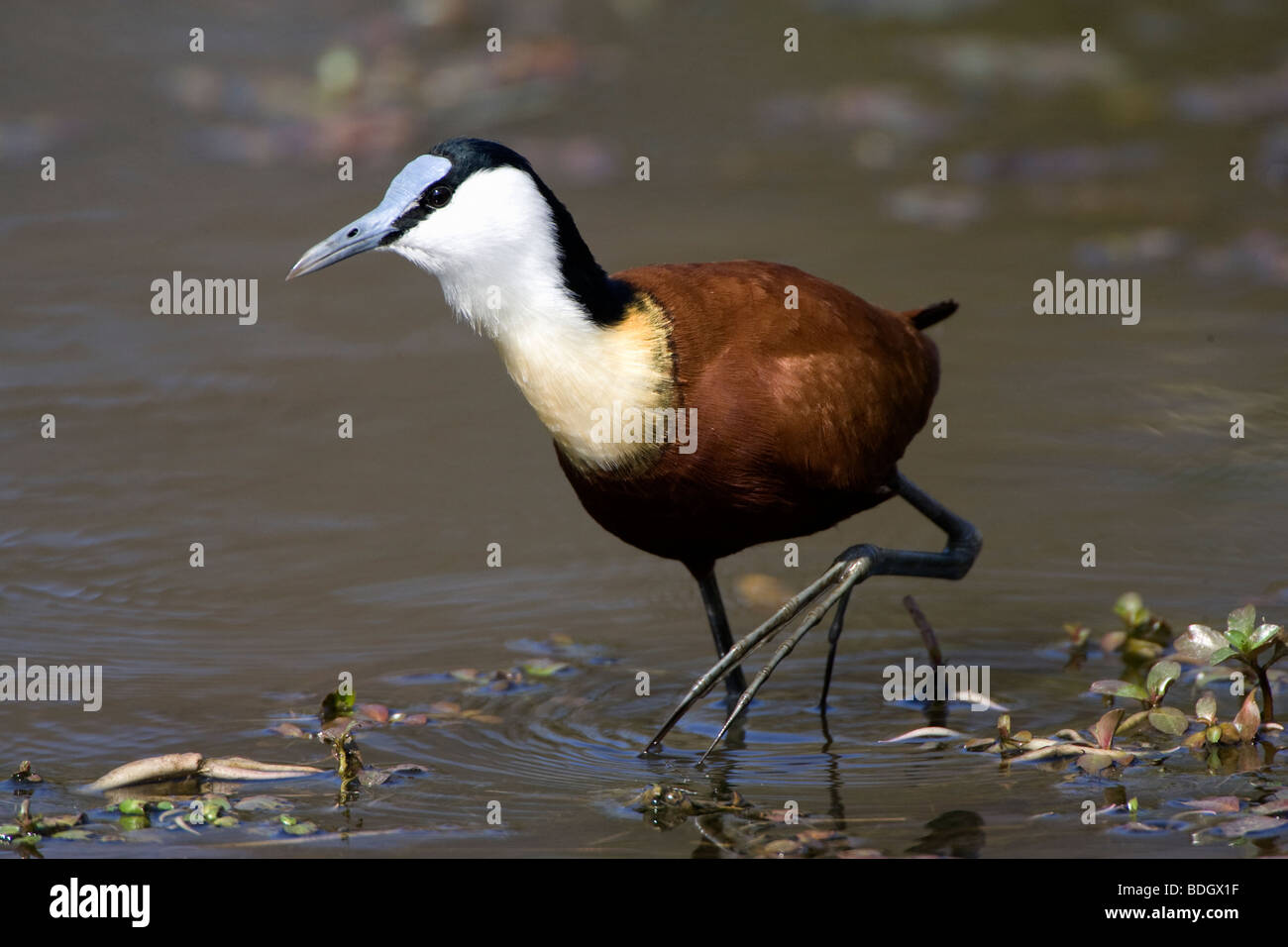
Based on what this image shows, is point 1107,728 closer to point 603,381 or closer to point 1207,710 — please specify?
point 1207,710

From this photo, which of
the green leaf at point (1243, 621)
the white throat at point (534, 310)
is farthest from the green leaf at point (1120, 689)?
the white throat at point (534, 310)

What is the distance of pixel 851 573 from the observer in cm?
470

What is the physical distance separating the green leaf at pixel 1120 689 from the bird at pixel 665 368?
2.21 ft

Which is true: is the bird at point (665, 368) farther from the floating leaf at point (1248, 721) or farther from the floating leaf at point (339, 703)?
the floating leaf at point (1248, 721)

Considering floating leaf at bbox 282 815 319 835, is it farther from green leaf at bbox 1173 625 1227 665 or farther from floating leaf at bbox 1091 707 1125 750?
green leaf at bbox 1173 625 1227 665

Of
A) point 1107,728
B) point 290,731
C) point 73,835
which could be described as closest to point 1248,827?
point 1107,728

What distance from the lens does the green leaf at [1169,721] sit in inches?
172

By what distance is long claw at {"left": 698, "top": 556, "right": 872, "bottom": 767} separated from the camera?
4.45 meters

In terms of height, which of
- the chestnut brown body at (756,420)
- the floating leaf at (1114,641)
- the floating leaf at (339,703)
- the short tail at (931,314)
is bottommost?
the floating leaf at (339,703)

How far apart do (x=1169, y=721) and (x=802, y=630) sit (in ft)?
3.07

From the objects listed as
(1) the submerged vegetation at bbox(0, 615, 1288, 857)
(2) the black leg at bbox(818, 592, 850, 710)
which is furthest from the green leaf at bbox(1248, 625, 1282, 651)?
(2) the black leg at bbox(818, 592, 850, 710)

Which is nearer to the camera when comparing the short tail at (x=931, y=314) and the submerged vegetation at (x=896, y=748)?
the submerged vegetation at (x=896, y=748)
